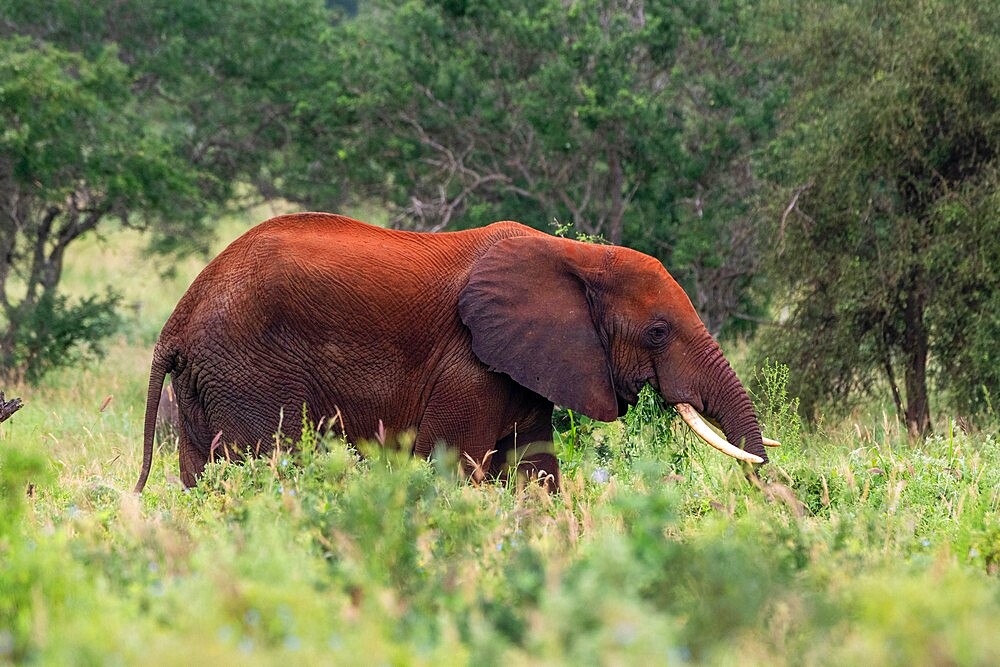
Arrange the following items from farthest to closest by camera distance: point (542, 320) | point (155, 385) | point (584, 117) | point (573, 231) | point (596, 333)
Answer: point (573, 231) < point (584, 117) < point (596, 333) < point (542, 320) < point (155, 385)

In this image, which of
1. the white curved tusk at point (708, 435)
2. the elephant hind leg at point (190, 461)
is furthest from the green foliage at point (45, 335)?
the white curved tusk at point (708, 435)

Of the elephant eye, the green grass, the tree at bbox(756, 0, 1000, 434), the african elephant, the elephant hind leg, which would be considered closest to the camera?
the green grass

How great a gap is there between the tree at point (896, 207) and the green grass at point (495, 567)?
365 cm

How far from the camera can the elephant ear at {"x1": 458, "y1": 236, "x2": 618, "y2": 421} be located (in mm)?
7637

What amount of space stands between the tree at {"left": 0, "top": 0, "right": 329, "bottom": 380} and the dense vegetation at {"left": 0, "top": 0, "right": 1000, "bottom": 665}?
0.18ft

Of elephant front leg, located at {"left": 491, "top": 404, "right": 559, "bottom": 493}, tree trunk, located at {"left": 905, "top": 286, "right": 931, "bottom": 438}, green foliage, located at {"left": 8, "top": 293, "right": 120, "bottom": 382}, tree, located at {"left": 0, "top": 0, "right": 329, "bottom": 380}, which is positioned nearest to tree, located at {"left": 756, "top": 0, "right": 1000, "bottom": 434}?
tree trunk, located at {"left": 905, "top": 286, "right": 931, "bottom": 438}

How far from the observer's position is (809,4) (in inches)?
509

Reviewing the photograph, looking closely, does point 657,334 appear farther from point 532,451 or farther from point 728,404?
point 532,451

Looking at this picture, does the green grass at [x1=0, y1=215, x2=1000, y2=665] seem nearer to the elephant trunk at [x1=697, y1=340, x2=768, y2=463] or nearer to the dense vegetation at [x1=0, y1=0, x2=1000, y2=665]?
the dense vegetation at [x1=0, y1=0, x2=1000, y2=665]

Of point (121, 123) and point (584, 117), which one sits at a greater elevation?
point (584, 117)

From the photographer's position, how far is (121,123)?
16.0m

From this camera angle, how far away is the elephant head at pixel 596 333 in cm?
764

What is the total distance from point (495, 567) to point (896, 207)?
7897 millimetres

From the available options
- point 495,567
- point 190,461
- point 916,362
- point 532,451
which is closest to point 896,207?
point 916,362
